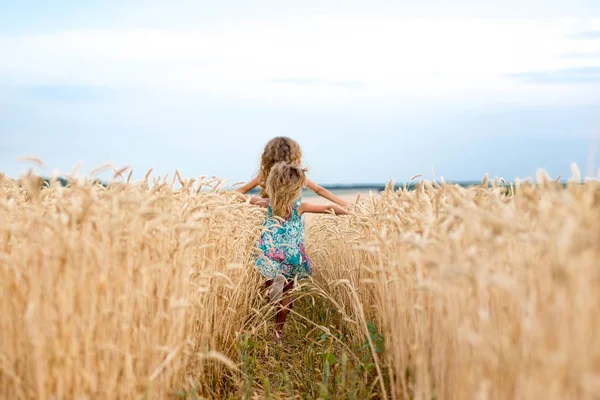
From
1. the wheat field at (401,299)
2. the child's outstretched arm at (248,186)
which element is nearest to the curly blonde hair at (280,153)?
the child's outstretched arm at (248,186)

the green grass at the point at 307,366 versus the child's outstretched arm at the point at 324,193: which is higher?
the child's outstretched arm at the point at 324,193

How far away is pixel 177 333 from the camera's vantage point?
3125 mm

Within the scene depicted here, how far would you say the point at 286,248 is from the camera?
598 cm

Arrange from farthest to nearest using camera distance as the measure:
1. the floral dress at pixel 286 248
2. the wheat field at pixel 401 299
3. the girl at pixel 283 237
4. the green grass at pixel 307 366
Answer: the floral dress at pixel 286 248 < the girl at pixel 283 237 < the green grass at pixel 307 366 < the wheat field at pixel 401 299

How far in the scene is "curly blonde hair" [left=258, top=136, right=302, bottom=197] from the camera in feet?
20.8

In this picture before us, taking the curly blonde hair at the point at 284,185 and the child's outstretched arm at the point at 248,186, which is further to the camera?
the child's outstretched arm at the point at 248,186

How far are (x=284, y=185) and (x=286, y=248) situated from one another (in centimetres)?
60

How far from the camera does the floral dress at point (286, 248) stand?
19.5ft

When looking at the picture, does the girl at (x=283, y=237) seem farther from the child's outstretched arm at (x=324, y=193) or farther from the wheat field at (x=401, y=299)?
the wheat field at (x=401, y=299)

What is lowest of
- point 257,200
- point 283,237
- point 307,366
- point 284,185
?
point 307,366

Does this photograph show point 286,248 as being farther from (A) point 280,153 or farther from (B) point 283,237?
(A) point 280,153

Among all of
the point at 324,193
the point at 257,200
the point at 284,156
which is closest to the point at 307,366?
the point at 324,193

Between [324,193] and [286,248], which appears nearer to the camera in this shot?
[286,248]

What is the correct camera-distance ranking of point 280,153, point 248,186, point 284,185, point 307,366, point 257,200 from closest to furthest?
point 307,366
point 284,185
point 280,153
point 248,186
point 257,200
